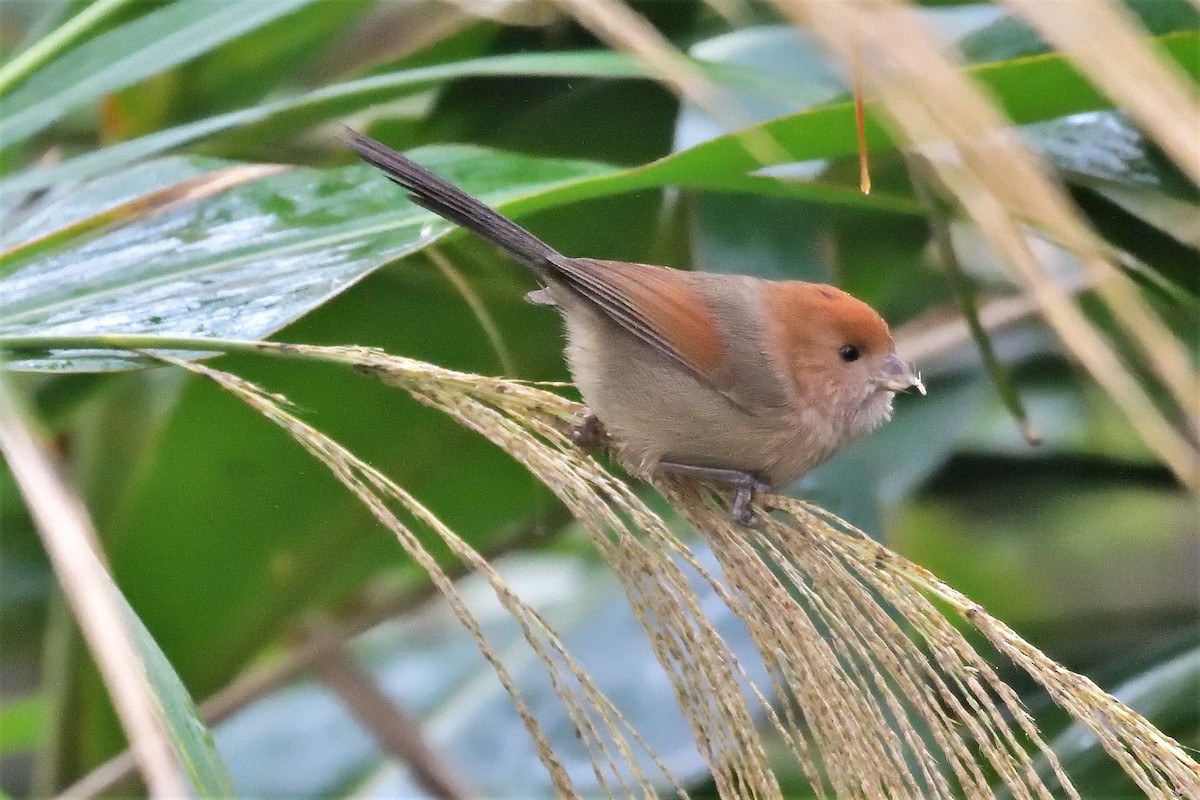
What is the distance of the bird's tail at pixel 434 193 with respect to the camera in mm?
1521

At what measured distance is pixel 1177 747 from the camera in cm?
98

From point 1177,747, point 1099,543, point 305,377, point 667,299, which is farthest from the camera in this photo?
point 1099,543

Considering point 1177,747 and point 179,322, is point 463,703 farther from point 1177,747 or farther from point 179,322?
point 1177,747

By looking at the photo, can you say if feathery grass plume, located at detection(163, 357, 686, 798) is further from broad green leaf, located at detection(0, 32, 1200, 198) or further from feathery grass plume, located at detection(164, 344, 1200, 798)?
broad green leaf, located at detection(0, 32, 1200, 198)

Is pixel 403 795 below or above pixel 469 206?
below

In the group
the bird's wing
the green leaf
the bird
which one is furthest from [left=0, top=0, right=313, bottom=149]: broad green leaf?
the green leaf

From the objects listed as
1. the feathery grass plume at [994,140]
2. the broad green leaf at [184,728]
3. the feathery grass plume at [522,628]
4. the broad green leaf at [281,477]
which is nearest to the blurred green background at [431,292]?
the broad green leaf at [281,477]

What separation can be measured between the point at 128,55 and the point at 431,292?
2.09ft

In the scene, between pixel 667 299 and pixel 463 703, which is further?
pixel 463 703

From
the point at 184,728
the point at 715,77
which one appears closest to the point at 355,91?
the point at 715,77

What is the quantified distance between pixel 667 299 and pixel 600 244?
0.26m

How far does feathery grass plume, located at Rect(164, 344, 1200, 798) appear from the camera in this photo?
1009 mm

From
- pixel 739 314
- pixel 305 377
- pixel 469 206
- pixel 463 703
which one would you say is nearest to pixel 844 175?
pixel 739 314

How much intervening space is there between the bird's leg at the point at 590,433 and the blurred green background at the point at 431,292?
311 millimetres
